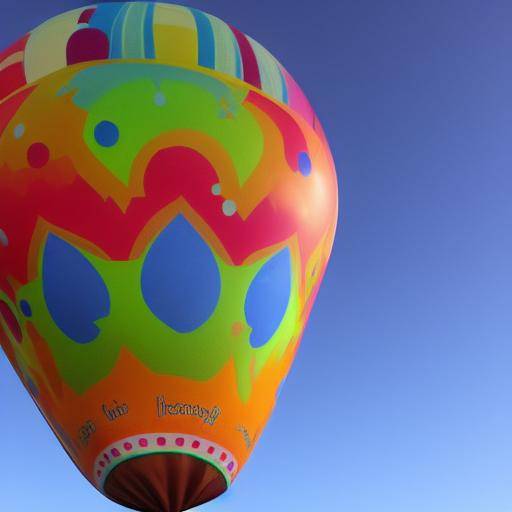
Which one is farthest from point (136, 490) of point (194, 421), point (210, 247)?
point (210, 247)

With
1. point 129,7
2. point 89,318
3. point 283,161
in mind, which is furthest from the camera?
point 129,7

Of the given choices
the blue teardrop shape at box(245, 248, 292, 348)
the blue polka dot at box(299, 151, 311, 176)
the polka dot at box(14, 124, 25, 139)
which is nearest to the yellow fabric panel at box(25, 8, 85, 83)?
the polka dot at box(14, 124, 25, 139)

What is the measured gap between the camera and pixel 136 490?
18.9 ft

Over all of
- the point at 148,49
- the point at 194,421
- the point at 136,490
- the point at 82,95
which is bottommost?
the point at 136,490

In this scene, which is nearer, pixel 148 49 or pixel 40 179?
pixel 40 179

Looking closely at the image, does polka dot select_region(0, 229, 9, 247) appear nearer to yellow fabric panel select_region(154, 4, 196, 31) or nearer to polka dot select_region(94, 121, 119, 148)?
polka dot select_region(94, 121, 119, 148)

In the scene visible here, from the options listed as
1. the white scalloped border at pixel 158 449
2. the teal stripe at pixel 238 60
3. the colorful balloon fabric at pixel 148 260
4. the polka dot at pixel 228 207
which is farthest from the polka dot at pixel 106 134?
the white scalloped border at pixel 158 449

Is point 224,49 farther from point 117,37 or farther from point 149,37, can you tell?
point 117,37

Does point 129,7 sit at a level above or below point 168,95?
above

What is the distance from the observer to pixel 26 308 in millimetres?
5766

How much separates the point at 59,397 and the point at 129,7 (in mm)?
2597

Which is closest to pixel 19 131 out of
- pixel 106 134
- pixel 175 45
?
pixel 106 134

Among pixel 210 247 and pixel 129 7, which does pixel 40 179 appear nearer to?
pixel 210 247

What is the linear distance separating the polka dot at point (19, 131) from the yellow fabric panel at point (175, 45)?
957 millimetres
